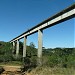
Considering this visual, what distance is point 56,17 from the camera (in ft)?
56.3

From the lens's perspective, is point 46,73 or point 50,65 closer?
point 46,73

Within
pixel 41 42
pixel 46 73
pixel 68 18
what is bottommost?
pixel 46 73

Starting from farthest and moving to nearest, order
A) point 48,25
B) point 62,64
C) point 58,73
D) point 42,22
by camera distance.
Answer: point 42,22
point 48,25
point 62,64
point 58,73

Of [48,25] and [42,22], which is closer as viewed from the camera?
[48,25]

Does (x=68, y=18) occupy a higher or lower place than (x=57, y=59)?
higher

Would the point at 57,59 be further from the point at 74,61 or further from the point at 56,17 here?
the point at 56,17

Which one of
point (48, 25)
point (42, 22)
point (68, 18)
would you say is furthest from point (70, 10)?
point (42, 22)

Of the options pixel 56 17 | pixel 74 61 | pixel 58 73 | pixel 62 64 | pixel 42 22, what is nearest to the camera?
pixel 58 73

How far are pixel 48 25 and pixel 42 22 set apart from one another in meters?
1.43

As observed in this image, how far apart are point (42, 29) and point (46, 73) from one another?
31.0 feet

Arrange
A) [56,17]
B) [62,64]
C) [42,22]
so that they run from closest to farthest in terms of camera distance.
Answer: [62,64]
[56,17]
[42,22]

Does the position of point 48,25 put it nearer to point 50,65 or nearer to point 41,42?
point 41,42

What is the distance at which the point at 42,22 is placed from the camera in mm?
20812

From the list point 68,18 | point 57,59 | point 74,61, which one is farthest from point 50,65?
point 68,18
